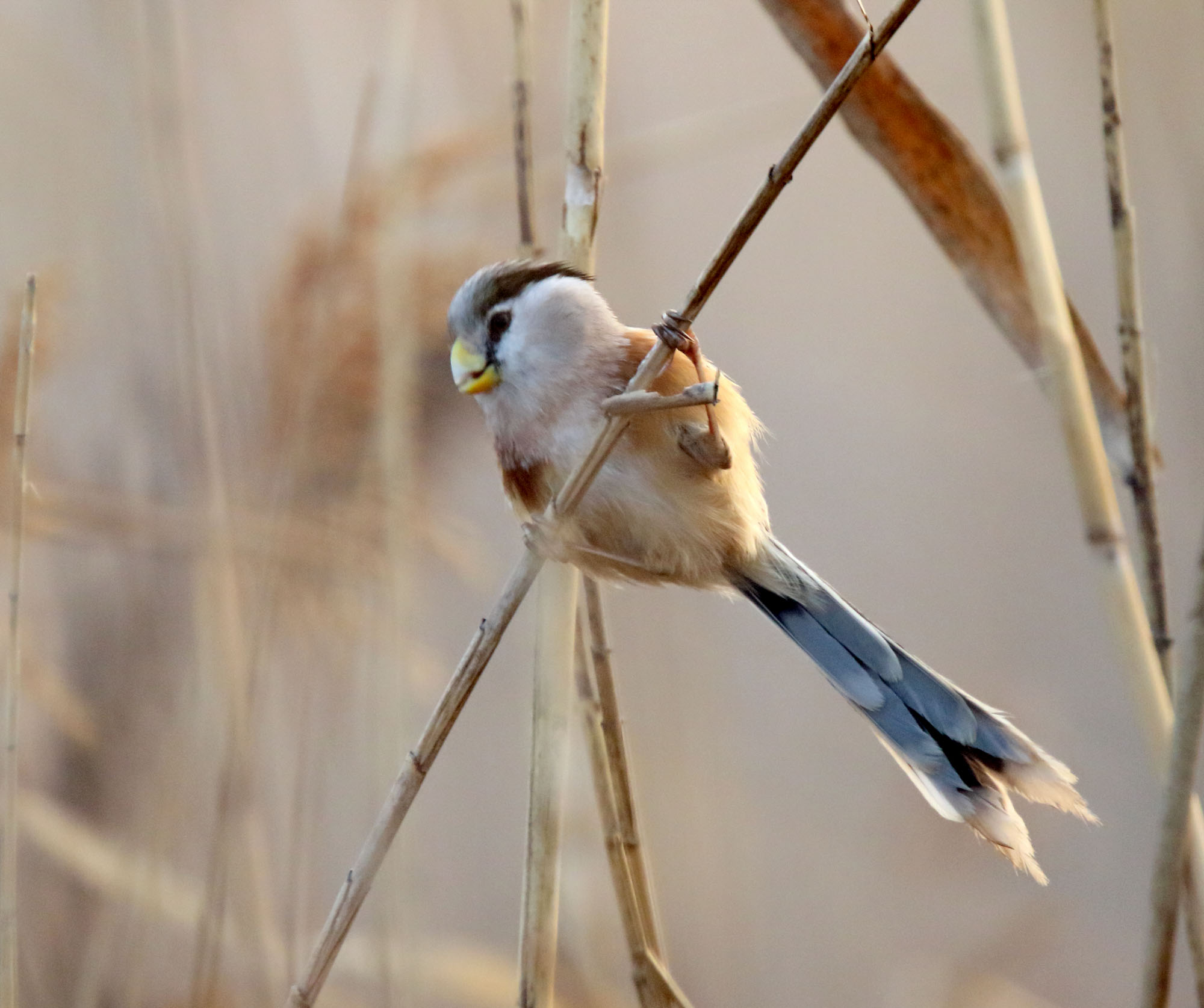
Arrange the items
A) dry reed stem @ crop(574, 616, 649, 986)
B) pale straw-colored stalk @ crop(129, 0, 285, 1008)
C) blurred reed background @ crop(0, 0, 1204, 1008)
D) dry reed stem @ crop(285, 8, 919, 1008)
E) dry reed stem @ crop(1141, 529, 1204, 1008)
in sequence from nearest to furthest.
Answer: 1. dry reed stem @ crop(1141, 529, 1204, 1008)
2. dry reed stem @ crop(285, 8, 919, 1008)
3. dry reed stem @ crop(574, 616, 649, 986)
4. pale straw-colored stalk @ crop(129, 0, 285, 1008)
5. blurred reed background @ crop(0, 0, 1204, 1008)

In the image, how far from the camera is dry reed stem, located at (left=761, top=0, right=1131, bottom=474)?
2.22 feet

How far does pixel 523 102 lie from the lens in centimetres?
75

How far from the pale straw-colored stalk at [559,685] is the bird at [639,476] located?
0.20 feet

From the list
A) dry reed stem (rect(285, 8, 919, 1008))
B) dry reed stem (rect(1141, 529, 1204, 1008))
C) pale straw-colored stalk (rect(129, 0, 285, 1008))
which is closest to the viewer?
dry reed stem (rect(1141, 529, 1204, 1008))

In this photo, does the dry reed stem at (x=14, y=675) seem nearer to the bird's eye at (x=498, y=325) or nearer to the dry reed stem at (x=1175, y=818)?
the bird's eye at (x=498, y=325)

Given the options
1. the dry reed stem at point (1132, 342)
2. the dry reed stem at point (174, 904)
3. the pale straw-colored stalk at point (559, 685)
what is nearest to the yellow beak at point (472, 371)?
the pale straw-colored stalk at point (559, 685)

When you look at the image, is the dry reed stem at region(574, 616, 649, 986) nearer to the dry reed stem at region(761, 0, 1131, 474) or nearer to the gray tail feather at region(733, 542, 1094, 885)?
the gray tail feather at region(733, 542, 1094, 885)

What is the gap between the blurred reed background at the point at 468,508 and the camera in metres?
1.07

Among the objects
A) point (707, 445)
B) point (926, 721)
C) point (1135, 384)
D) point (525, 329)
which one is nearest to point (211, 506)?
point (525, 329)

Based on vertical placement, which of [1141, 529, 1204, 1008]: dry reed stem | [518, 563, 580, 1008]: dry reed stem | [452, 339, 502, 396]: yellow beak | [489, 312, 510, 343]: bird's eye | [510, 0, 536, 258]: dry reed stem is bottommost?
[1141, 529, 1204, 1008]: dry reed stem

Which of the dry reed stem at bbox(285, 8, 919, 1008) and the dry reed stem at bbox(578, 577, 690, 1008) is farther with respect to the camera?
the dry reed stem at bbox(578, 577, 690, 1008)

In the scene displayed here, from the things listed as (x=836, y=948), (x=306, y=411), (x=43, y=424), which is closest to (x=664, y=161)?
(x=306, y=411)

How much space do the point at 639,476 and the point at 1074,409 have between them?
1.03 ft

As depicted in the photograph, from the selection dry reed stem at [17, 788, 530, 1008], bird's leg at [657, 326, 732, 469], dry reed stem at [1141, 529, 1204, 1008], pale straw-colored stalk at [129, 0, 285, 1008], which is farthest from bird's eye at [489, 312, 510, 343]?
dry reed stem at [17, 788, 530, 1008]
